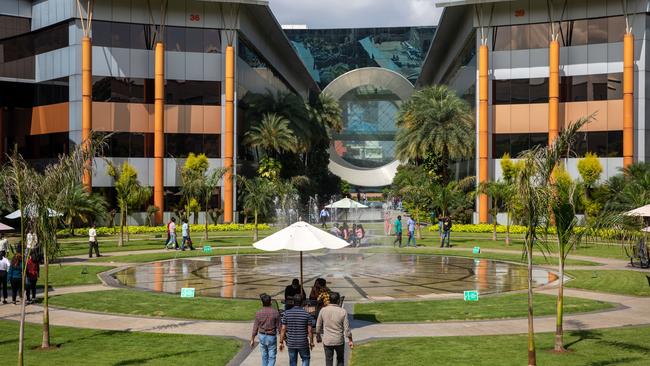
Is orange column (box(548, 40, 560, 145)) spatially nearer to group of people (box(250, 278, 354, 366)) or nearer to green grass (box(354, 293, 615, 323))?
green grass (box(354, 293, 615, 323))

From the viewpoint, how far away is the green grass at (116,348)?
44.3 ft

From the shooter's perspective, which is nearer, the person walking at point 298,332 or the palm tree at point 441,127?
the person walking at point 298,332

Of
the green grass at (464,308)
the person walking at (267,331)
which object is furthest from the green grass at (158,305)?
the person walking at (267,331)

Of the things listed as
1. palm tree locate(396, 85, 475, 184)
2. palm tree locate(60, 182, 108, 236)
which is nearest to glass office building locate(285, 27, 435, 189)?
palm tree locate(396, 85, 475, 184)

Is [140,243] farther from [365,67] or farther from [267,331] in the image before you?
[365,67]

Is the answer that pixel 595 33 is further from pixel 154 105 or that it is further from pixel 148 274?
pixel 148 274

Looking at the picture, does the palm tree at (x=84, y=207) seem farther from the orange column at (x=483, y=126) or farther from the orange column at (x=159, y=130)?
the orange column at (x=483, y=126)

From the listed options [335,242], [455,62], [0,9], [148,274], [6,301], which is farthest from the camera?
→ [455,62]

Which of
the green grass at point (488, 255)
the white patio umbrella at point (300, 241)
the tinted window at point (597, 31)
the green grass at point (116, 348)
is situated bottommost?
the green grass at point (116, 348)

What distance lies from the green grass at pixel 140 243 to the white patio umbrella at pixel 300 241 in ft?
74.2

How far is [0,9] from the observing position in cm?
5872

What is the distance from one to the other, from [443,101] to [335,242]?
147 ft

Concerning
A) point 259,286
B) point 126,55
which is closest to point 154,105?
point 126,55

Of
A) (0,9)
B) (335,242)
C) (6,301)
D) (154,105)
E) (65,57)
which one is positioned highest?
(0,9)
